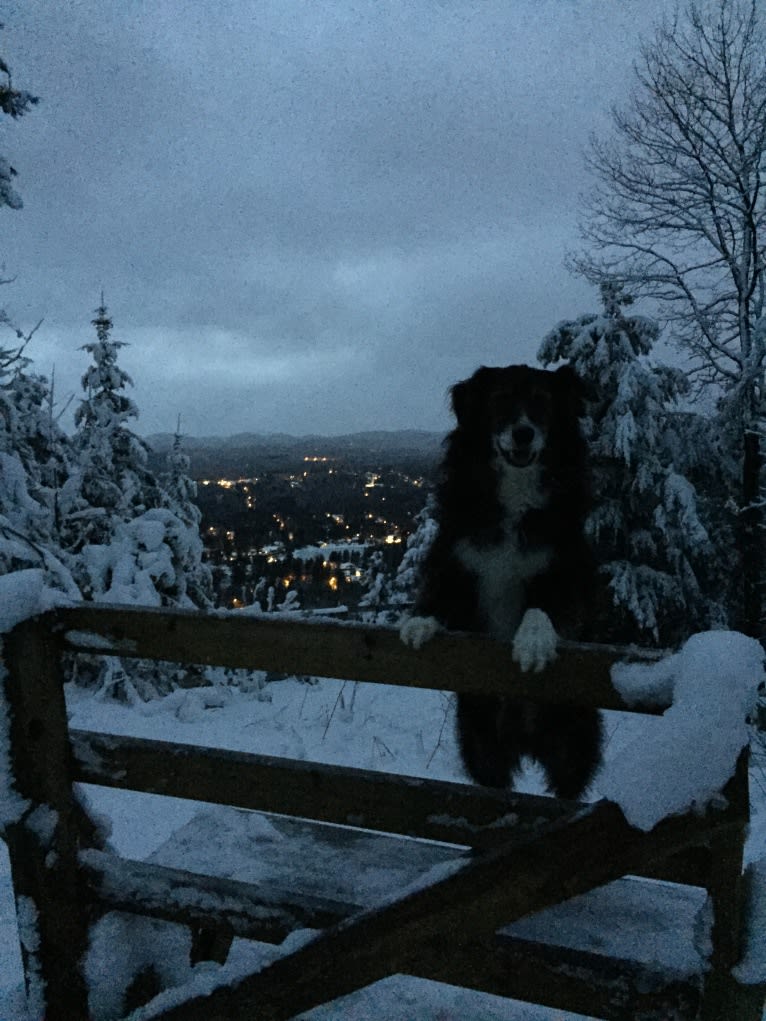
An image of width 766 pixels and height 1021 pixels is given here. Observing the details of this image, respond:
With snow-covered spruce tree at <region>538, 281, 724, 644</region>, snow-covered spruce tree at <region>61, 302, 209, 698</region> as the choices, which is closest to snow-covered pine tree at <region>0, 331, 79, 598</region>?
snow-covered spruce tree at <region>61, 302, 209, 698</region>

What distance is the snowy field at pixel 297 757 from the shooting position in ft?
8.79

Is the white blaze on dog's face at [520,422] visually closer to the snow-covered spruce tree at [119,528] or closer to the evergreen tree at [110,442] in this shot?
the snow-covered spruce tree at [119,528]

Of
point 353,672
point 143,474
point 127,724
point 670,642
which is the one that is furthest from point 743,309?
point 353,672

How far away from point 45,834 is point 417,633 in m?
1.61

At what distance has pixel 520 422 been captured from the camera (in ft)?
10.5

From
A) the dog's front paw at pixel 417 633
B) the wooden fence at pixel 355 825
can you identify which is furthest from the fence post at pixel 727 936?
the dog's front paw at pixel 417 633

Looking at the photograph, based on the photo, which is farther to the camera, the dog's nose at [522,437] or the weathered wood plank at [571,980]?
the dog's nose at [522,437]

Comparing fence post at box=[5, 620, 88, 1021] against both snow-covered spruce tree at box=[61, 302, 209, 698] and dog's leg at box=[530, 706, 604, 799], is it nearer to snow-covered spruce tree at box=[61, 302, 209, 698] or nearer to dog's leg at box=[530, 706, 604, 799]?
dog's leg at box=[530, 706, 604, 799]

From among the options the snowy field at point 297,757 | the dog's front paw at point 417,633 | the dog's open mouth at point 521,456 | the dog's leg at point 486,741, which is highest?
the dog's open mouth at point 521,456

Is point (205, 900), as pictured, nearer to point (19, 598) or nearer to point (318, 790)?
point (318, 790)

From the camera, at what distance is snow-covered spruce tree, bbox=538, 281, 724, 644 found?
471 inches

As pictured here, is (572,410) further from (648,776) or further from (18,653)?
(18,653)

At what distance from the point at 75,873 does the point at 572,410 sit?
114 inches

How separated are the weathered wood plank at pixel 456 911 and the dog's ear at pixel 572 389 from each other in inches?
86.9
